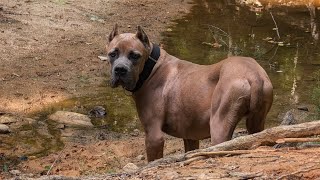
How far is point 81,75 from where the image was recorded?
1110 cm

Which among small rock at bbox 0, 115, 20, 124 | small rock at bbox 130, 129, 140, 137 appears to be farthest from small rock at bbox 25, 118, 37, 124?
small rock at bbox 130, 129, 140, 137

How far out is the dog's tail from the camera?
5.34 m

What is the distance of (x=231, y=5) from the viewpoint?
1855 cm

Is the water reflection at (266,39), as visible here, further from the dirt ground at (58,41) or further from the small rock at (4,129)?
the small rock at (4,129)

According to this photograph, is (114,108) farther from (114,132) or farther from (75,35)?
(75,35)

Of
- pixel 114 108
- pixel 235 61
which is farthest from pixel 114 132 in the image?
pixel 235 61

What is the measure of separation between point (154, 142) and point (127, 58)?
34.2 inches

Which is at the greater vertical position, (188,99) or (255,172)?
(255,172)

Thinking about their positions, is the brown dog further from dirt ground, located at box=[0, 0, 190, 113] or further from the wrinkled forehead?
dirt ground, located at box=[0, 0, 190, 113]

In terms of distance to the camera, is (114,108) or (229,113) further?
(114,108)

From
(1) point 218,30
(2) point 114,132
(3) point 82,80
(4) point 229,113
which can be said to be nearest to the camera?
(4) point 229,113

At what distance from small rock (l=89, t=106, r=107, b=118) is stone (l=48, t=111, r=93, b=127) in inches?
8.0

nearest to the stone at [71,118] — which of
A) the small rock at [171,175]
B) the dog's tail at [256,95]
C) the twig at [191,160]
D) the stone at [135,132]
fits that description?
the stone at [135,132]

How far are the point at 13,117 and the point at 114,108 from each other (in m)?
1.54
